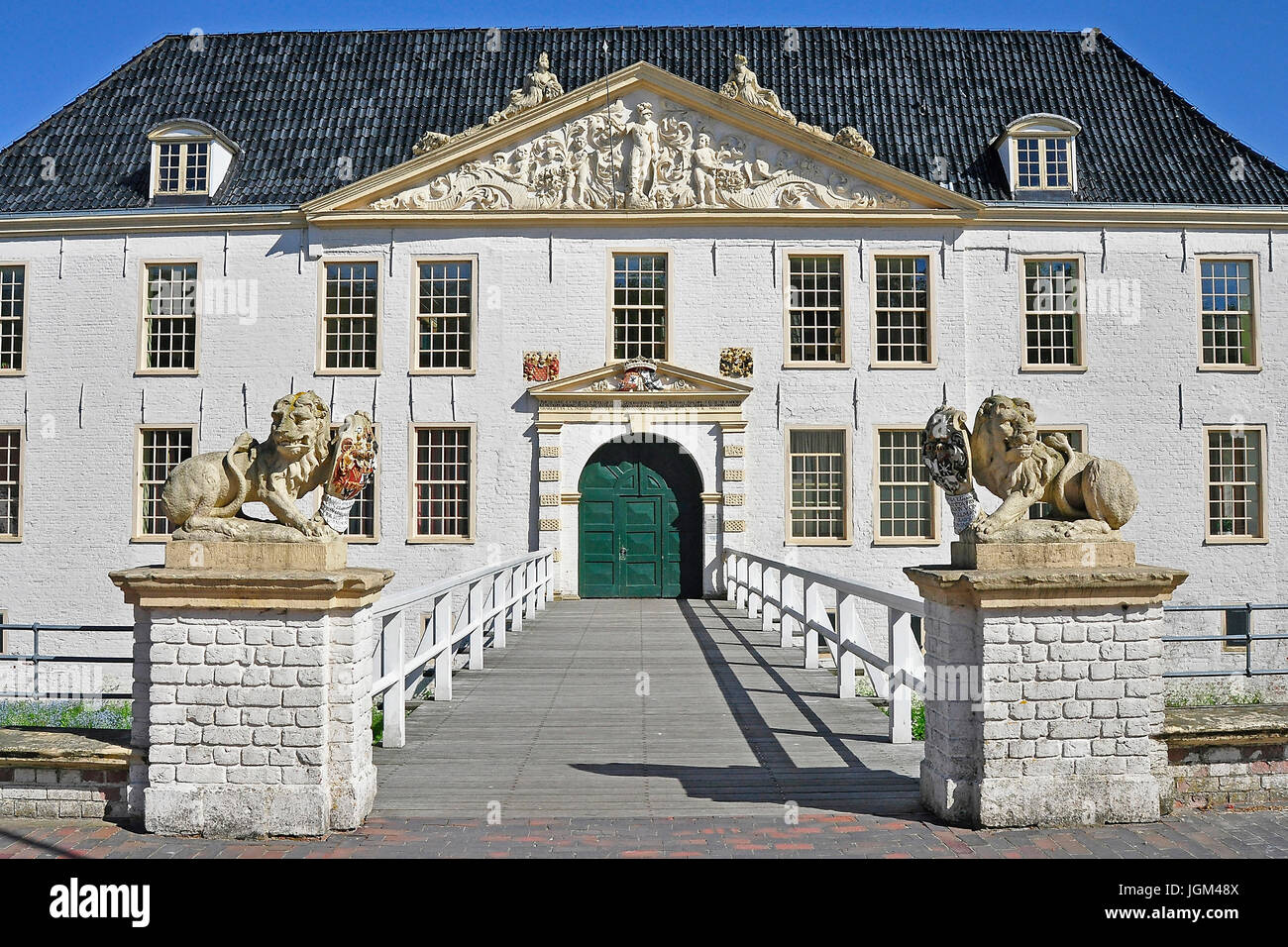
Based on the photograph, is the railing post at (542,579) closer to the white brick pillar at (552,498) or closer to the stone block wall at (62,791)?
the white brick pillar at (552,498)

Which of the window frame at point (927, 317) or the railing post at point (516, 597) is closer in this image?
the railing post at point (516, 597)

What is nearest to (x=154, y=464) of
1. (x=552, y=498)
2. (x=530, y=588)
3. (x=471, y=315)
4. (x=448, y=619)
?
(x=471, y=315)

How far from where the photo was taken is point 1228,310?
2059cm

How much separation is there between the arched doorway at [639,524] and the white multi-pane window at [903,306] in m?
4.45

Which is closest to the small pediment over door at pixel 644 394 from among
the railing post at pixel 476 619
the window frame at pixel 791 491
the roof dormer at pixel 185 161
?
the window frame at pixel 791 491

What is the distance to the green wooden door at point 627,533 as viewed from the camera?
2022 cm

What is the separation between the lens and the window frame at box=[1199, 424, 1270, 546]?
20047 millimetres

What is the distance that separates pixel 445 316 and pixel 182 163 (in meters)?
5.99

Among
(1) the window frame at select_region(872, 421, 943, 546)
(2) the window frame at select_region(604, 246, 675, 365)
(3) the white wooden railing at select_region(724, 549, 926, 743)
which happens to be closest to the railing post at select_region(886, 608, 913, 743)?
(3) the white wooden railing at select_region(724, 549, 926, 743)

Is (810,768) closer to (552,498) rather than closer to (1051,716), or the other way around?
(1051,716)

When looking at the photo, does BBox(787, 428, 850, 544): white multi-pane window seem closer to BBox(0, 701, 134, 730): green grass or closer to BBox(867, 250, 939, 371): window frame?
BBox(867, 250, 939, 371): window frame

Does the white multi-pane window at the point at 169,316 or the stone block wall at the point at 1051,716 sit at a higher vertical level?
the white multi-pane window at the point at 169,316
